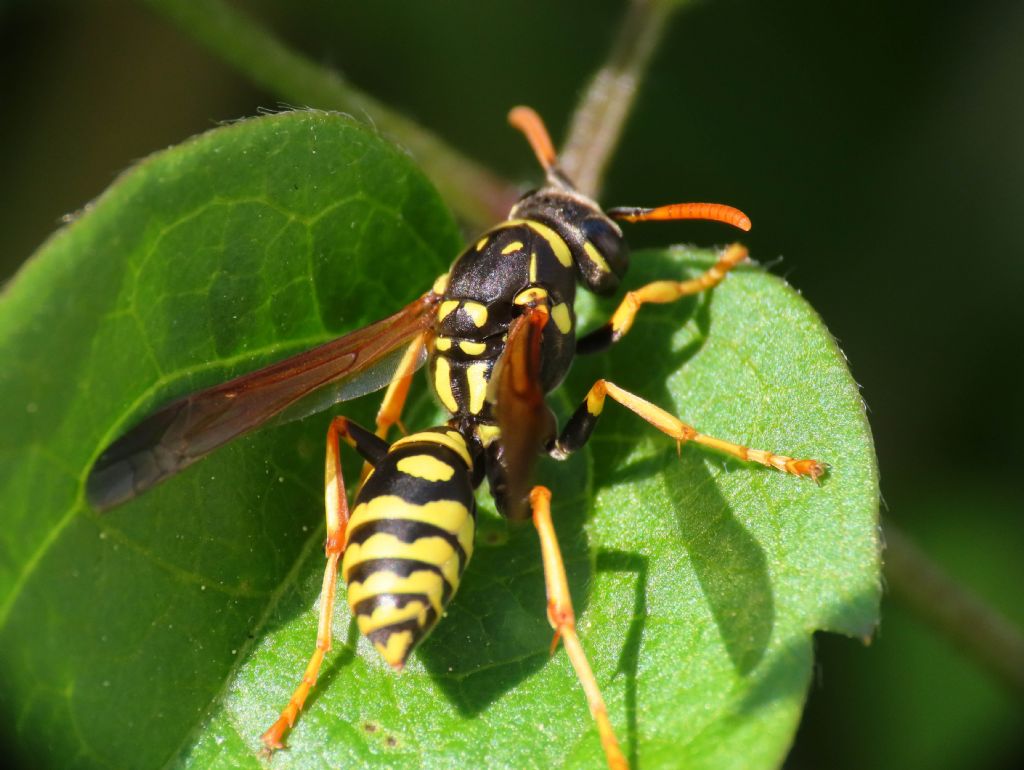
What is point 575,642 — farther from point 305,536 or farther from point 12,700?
point 12,700

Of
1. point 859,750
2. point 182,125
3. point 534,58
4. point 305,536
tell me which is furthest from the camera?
point 534,58

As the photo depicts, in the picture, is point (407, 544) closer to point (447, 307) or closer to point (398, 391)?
point (398, 391)

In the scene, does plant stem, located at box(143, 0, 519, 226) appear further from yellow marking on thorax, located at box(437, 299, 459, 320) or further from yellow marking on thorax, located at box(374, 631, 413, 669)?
yellow marking on thorax, located at box(374, 631, 413, 669)

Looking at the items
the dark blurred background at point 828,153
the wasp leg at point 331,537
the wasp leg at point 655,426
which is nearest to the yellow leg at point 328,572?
the wasp leg at point 331,537

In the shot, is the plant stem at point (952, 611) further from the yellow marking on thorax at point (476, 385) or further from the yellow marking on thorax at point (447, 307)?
the yellow marking on thorax at point (447, 307)

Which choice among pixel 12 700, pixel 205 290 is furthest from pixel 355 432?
pixel 12 700

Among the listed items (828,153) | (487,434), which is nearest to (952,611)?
(487,434)
